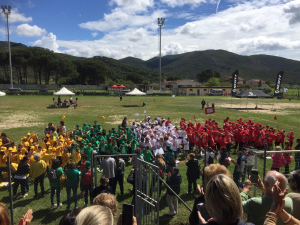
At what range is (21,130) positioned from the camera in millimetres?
16375

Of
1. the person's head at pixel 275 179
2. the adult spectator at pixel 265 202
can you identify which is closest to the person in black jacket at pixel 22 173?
the adult spectator at pixel 265 202

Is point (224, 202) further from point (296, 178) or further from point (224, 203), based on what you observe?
point (296, 178)

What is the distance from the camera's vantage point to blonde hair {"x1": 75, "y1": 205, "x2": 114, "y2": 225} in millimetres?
1725

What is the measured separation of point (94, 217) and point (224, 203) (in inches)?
43.3

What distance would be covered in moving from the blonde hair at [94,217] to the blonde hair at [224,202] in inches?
35.3

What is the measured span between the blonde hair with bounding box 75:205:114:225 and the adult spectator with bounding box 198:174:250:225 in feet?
2.94

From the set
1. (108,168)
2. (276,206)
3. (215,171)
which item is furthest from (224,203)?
(108,168)

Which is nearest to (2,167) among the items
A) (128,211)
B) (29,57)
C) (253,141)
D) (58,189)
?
(58,189)

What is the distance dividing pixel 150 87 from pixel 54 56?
43.3 meters

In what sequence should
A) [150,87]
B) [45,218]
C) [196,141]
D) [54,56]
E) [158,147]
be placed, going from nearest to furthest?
[45,218], [158,147], [196,141], [54,56], [150,87]

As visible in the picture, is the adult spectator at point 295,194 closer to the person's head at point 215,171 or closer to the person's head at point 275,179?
the person's head at point 275,179

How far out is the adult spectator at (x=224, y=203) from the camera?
1.86 metres

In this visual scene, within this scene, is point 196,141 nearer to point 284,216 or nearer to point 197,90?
point 284,216

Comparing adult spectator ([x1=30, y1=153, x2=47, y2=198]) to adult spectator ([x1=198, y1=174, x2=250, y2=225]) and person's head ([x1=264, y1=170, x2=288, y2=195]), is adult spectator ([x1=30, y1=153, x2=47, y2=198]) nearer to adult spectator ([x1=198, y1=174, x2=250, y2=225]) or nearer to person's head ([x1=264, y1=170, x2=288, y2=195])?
adult spectator ([x1=198, y1=174, x2=250, y2=225])
